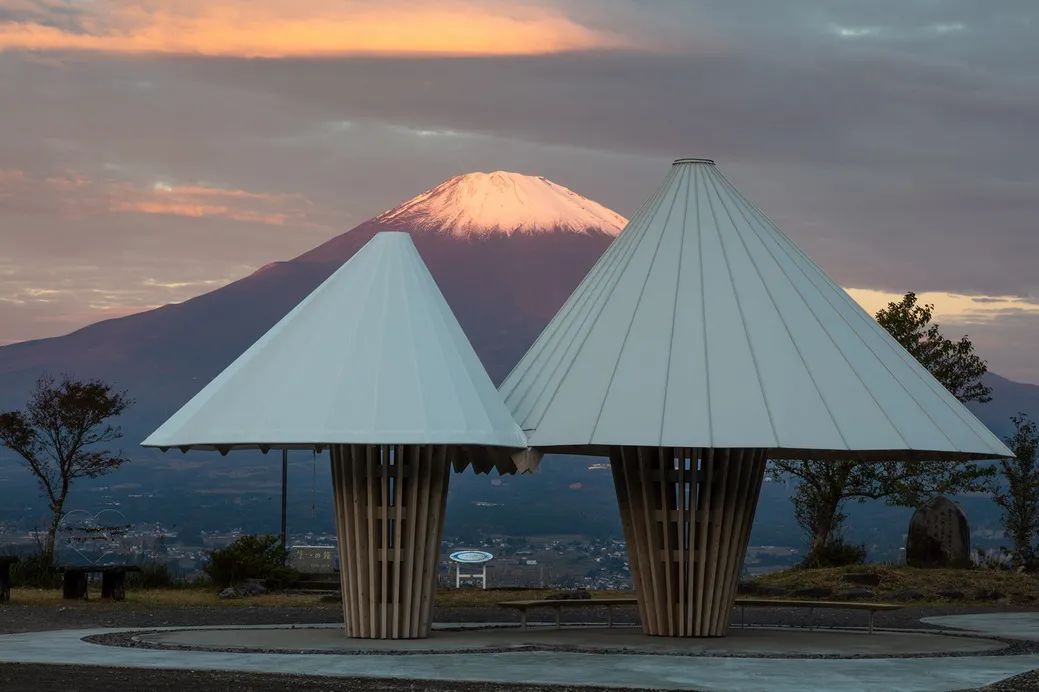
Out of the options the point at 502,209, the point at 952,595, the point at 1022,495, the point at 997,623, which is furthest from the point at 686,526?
the point at 502,209

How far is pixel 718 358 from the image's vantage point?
18.8m

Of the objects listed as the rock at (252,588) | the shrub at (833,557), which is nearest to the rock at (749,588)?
the shrub at (833,557)

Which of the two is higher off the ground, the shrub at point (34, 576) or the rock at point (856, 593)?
the shrub at point (34, 576)

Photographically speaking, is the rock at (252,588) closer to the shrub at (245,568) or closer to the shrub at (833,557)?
the shrub at (245,568)

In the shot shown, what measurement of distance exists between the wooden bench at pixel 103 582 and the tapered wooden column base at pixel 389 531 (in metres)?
9.31

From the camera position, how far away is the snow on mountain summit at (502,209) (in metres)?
76.4

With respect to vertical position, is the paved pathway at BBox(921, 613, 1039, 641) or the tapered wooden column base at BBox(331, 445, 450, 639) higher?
the tapered wooden column base at BBox(331, 445, 450, 639)

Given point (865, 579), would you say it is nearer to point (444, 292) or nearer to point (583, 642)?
point (583, 642)

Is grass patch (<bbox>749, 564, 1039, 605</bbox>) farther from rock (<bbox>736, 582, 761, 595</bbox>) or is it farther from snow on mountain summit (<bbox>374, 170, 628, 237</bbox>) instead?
snow on mountain summit (<bbox>374, 170, 628, 237</bbox>)

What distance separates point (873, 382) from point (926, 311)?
20.1 metres

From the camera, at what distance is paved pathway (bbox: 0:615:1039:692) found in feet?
45.8

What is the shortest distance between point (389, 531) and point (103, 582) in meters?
10.3

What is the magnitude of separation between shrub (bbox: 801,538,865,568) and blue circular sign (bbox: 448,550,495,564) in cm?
823

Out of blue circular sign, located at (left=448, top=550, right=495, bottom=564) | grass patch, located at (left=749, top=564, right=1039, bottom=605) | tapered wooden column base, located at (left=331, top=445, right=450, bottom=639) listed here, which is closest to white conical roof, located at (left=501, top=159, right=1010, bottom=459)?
tapered wooden column base, located at (left=331, top=445, right=450, bottom=639)
